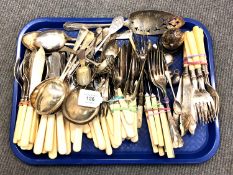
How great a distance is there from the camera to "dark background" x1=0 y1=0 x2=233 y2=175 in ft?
2.94

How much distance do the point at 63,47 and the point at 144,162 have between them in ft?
1.26

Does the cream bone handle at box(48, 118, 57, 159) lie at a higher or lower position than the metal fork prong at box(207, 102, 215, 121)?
lower

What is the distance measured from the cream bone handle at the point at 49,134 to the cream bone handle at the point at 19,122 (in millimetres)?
67

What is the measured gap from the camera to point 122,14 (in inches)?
41.2

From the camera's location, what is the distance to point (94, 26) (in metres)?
0.94

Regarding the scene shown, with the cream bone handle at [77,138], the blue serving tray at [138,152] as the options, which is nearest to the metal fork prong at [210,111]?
the blue serving tray at [138,152]

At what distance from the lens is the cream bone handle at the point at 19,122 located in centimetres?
81

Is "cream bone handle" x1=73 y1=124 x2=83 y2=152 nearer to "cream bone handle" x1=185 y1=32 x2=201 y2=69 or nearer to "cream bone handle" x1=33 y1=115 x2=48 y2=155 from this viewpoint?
"cream bone handle" x1=33 y1=115 x2=48 y2=155

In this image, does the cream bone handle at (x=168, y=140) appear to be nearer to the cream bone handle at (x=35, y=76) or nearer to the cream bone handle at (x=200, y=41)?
the cream bone handle at (x=200, y=41)

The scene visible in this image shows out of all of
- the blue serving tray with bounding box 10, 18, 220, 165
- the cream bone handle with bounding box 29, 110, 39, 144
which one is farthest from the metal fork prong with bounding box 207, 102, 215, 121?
the cream bone handle with bounding box 29, 110, 39, 144

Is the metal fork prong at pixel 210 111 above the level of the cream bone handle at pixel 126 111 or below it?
below

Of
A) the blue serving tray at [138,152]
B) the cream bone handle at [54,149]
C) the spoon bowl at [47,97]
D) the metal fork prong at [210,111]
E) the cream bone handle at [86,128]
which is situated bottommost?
the blue serving tray at [138,152]

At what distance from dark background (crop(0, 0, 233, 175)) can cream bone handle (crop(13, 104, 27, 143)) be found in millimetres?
122

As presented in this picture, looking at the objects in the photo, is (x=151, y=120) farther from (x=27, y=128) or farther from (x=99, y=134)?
(x=27, y=128)
